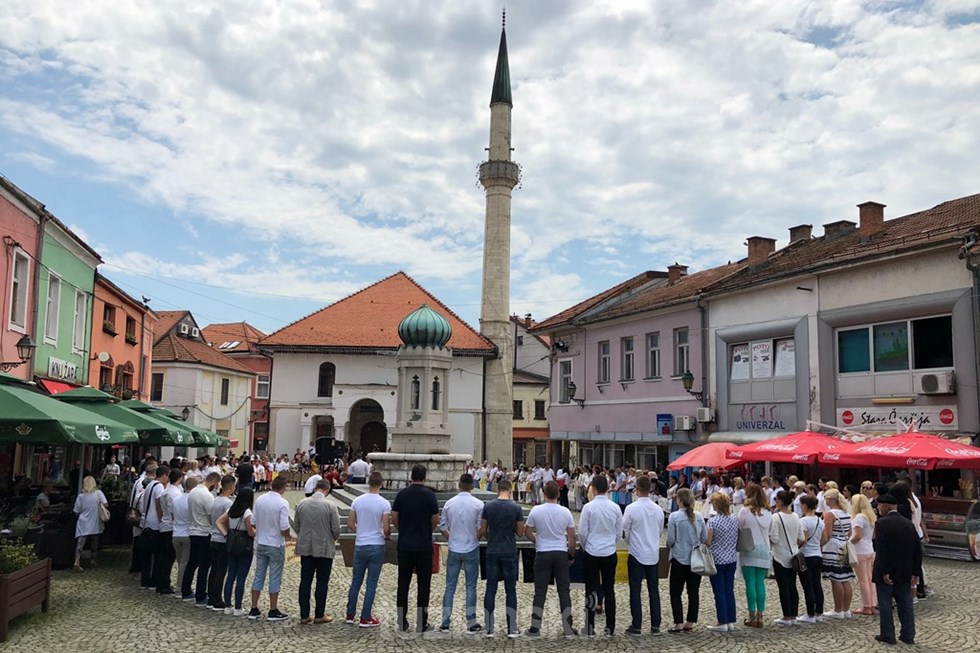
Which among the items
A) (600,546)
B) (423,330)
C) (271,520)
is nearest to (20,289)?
(423,330)

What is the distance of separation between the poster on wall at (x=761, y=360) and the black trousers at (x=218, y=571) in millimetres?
17019

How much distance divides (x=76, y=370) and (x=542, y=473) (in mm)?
14204

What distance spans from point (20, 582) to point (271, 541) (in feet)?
8.32

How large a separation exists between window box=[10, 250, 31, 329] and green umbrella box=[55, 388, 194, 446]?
4.72 m

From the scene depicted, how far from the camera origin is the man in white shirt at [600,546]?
9.17 m

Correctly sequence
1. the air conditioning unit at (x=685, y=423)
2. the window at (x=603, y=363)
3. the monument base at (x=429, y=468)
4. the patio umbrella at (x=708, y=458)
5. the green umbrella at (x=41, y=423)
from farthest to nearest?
the window at (x=603, y=363) < the air conditioning unit at (x=685, y=423) < the monument base at (x=429, y=468) < the patio umbrella at (x=708, y=458) < the green umbrella at (x=41, y=423)

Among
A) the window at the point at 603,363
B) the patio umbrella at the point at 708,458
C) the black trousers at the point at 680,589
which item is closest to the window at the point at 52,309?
the patio umbrella at the point at 708,458

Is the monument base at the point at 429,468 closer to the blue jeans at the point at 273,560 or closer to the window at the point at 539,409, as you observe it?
the blue jeans at the point at 273,560

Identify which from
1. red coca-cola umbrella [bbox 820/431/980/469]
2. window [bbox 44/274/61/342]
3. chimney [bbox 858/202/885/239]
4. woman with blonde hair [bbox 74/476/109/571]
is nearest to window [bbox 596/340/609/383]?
chimney [bbox 858/202/885/239]

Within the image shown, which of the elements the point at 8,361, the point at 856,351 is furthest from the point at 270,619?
the point at 856,351

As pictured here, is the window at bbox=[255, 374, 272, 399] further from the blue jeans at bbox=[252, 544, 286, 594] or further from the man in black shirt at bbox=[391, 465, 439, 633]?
the man in black shirt at bbox=[391, 465, 439, 633]

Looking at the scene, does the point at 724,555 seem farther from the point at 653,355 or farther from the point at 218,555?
the point at 653,355

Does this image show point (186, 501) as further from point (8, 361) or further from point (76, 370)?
point (76, 370)

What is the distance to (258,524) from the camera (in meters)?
9.78
